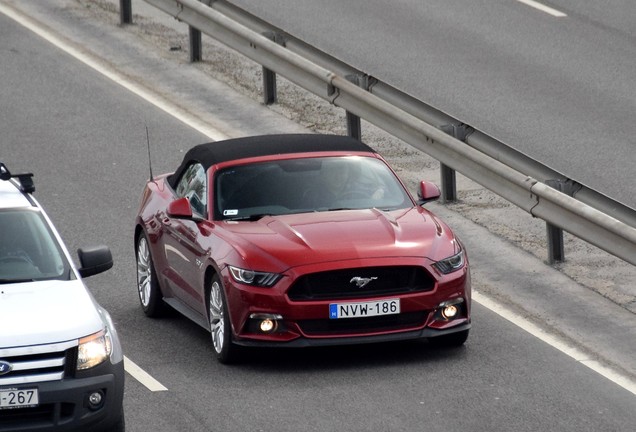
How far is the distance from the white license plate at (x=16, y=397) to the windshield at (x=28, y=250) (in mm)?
1260

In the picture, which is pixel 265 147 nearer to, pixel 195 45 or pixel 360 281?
pixel 360 281

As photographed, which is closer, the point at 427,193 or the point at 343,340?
the point at 343,340

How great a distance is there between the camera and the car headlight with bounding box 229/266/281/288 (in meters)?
12.7

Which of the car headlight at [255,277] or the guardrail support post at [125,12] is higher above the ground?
the car headlight at [255,277]

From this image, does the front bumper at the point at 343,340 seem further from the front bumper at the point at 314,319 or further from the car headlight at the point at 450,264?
the car headlight at the point at 450,264

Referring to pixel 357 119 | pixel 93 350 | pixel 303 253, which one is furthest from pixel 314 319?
pixel 357 119

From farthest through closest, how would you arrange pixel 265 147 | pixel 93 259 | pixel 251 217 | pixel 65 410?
pixel 265 147 < pixel 251 217 < pixel 93 259 < pixel 65 410

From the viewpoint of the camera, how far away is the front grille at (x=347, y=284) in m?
12.7

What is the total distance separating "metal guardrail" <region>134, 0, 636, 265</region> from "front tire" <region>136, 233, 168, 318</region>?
3.26m

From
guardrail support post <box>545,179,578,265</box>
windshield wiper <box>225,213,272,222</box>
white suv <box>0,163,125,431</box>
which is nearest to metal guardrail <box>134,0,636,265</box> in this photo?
guardrail support post <box>545,179,578,265</box>

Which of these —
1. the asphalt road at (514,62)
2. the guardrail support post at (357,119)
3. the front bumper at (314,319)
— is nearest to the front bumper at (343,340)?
the front bumper at (314,319)

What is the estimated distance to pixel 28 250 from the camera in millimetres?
11477

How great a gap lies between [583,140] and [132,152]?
487 centimetres

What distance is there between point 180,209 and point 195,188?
2.31 ft
